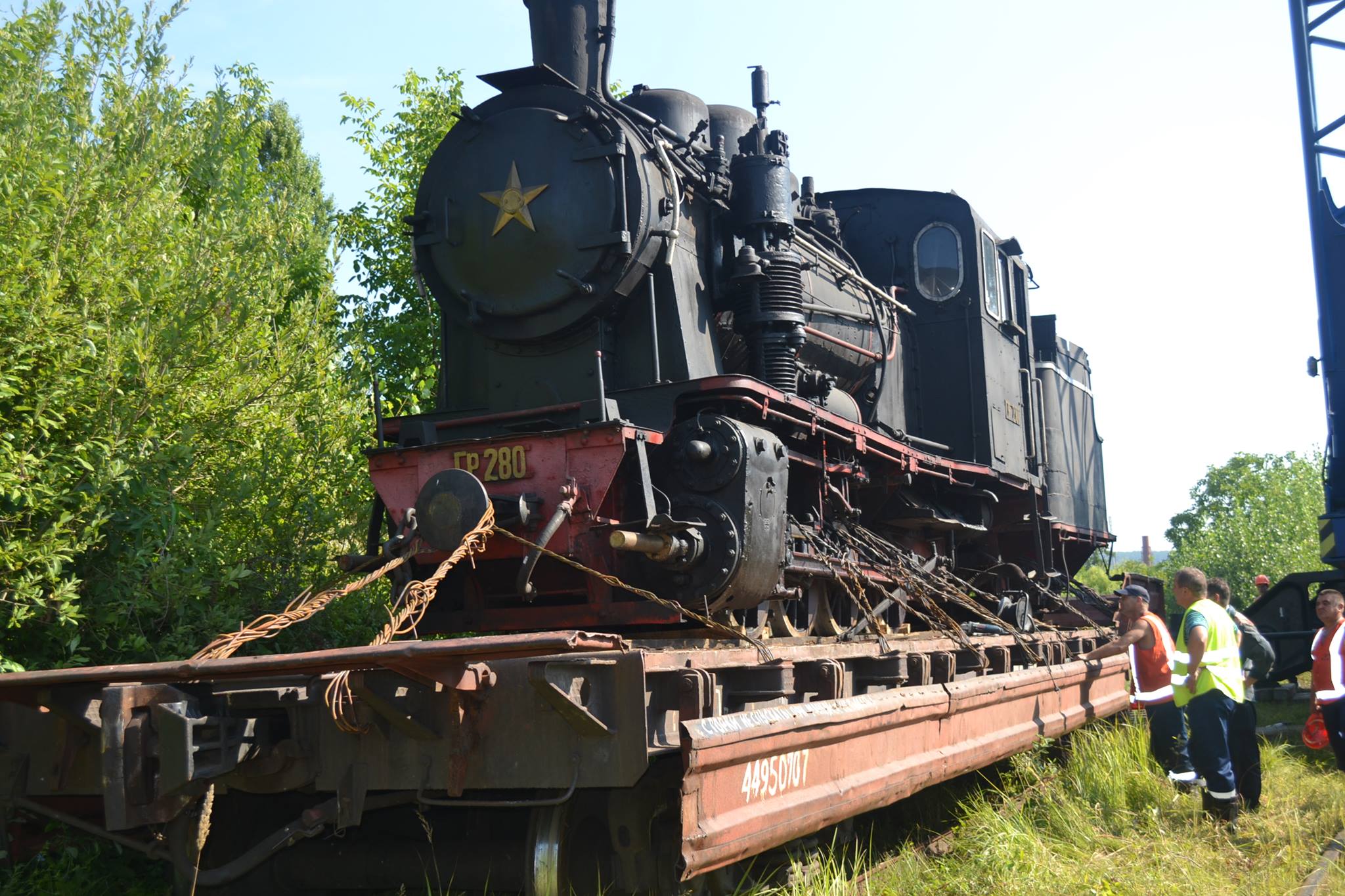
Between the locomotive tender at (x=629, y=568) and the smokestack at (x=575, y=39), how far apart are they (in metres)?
0.02

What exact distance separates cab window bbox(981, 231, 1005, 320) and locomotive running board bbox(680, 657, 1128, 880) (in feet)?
11.4

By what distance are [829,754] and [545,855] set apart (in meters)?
1.18

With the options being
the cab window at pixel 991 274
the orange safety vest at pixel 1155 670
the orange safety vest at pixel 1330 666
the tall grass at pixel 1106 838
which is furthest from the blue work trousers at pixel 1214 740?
the cab window at pixel 991 274

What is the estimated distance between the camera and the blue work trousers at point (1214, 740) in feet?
21.3

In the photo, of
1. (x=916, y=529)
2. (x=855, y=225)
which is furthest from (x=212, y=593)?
(x=855, y=225)

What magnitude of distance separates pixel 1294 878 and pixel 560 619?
3.50m

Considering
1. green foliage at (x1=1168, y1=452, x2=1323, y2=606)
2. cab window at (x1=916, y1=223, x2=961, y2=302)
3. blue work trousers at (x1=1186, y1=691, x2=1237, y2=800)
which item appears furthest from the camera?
green foliage at (x1=1168, y1=452, x2=1323, y2=606)

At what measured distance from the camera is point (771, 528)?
5531 millimetres

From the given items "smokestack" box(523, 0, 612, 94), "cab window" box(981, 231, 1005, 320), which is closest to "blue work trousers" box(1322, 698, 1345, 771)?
"cab window" box(981, 231, 1005, 320)

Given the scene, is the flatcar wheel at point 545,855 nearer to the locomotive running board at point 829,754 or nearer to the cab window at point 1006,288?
the locomotive running board at point 829,754

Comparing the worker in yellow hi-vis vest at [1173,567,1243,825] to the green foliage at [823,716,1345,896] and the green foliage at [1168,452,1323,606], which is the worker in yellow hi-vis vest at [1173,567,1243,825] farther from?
the green foliage at [1168,452,1323,606]

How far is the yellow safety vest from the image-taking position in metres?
6.72

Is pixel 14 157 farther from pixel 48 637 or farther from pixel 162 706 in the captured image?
pixel 162 706

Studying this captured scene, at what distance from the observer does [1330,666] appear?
754cm
